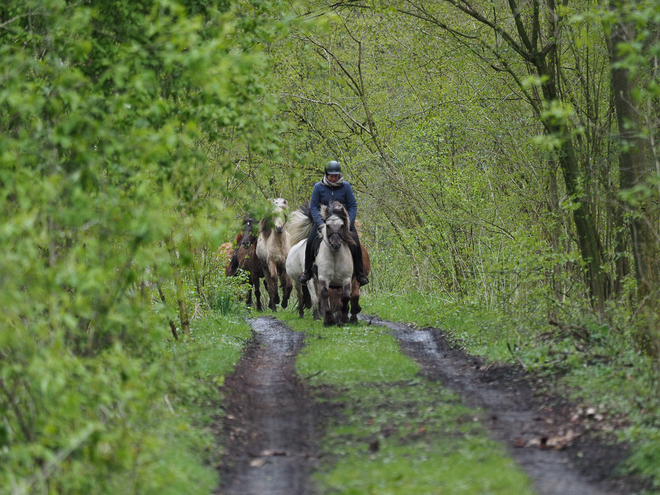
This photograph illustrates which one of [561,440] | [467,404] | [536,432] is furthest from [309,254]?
[561,440]

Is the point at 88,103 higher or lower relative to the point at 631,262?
higher

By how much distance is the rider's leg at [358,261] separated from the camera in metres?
14.9

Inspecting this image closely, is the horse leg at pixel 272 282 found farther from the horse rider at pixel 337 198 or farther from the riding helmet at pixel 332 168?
the riding helmet at pixel 332 168

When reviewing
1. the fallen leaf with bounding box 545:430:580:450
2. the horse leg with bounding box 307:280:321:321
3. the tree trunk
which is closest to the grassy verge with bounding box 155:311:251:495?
the fallen leaf with bounding box 545:430:580:450

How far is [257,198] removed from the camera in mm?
10242

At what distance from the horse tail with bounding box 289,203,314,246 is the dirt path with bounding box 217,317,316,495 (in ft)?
15.9

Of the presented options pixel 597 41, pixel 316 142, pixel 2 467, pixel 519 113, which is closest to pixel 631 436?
pixel 2 467

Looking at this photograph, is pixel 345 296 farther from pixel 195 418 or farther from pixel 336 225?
pixel 195 418

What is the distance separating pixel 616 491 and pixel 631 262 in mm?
7183

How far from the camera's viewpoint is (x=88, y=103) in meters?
6.04

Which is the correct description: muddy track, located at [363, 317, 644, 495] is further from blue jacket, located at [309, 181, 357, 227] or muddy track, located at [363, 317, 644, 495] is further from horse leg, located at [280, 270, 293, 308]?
horse leg, located at [280, 270, 293, 308]

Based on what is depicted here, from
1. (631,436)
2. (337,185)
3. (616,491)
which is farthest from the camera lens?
(337,185)

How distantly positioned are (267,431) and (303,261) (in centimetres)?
906

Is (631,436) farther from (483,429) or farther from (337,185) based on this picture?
(337,185)
